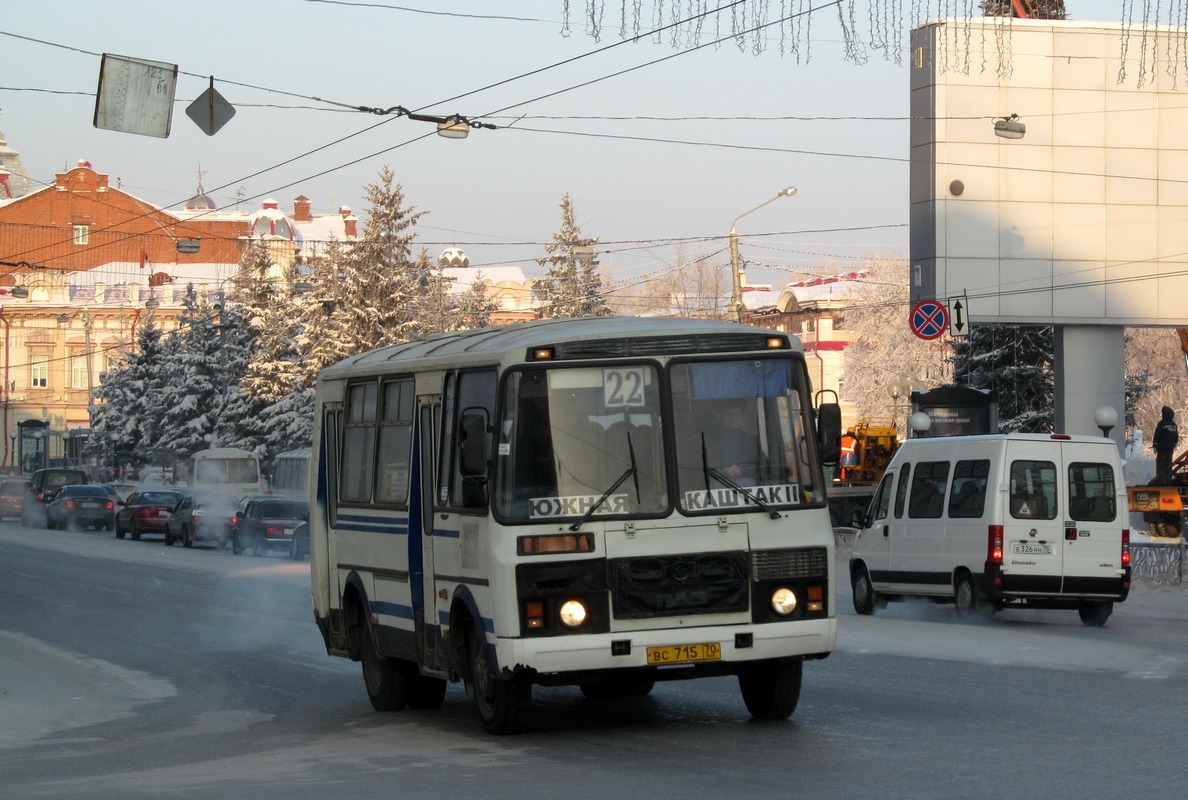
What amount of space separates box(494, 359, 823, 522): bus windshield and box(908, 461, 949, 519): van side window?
9.95 m

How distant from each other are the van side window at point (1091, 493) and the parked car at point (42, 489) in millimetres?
49157

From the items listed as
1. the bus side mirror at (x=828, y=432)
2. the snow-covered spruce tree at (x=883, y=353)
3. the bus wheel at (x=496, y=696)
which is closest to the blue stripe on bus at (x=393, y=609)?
the bus wheel at (x=496, y=696)

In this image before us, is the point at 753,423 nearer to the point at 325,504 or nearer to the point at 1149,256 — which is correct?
the point at 325,504

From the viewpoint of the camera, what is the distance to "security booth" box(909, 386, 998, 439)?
Result: 3281 cm

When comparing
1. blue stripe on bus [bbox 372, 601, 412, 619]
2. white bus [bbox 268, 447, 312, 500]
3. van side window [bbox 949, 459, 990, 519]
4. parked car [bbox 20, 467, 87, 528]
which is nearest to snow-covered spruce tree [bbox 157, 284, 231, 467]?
parked car [bbox 20, 467, 87, 528]

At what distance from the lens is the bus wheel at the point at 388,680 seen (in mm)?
13141

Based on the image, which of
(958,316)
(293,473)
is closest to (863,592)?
(958,316)

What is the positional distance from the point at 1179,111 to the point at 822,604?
982 inches

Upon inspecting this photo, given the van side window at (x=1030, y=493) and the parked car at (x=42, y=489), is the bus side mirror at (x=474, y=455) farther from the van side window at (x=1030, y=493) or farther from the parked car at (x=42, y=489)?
the parked car at (x=42, y=489)

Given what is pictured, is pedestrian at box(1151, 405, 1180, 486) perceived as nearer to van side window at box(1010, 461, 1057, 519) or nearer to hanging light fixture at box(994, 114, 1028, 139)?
hanging light fixture at box(994, 114, 1028, 139)

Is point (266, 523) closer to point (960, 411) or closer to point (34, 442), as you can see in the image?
point (960, 411)

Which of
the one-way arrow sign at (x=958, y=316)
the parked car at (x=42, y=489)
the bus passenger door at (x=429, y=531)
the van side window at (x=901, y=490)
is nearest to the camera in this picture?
the bus passenger door at (x=429, y=531)

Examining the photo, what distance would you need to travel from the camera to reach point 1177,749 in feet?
31.7

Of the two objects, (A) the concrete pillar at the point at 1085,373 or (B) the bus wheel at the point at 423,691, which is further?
(A) the concrete pillar at the point at 1085,373
